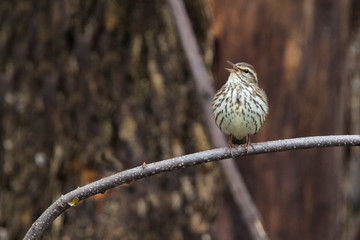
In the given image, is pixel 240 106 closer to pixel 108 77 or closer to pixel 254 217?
pixel 254 217

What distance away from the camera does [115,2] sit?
4410 millimetres

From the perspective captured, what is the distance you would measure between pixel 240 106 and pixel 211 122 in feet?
0.80

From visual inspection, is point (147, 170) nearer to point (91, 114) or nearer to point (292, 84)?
point (91, 114)

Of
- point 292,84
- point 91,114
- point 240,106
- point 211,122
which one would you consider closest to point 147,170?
point 211,122

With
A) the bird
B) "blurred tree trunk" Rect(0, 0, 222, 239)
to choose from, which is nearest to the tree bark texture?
"blurred tree trunk" Rect(0, 0, 222, 239)

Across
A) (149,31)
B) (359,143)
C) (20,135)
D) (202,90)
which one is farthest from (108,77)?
(359,143)

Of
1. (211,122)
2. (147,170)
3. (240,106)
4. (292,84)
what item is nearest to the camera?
(147,170)

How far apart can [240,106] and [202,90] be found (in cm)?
41

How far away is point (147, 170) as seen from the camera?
7.97 ft

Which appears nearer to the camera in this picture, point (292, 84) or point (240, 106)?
point (240, 106)

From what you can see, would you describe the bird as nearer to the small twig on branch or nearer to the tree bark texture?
the tree bark texture

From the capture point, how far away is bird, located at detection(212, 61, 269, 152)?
379cm

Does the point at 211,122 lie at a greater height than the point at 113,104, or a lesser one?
lesser

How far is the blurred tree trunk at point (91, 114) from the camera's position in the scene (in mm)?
4355
